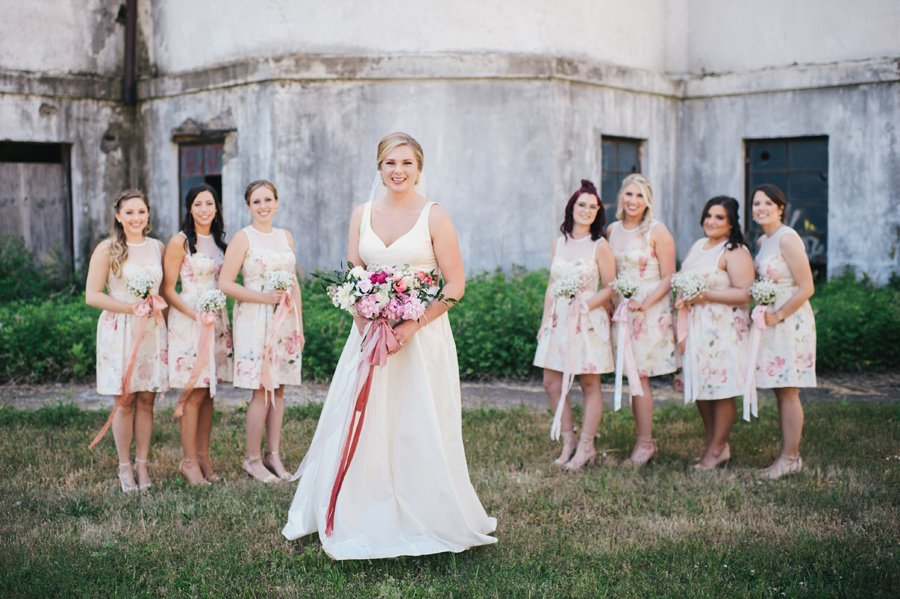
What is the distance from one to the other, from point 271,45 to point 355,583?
26.4 ft

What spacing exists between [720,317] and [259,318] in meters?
3.22

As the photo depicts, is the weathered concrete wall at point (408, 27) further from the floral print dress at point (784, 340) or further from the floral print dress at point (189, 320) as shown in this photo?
the floral print dress at point (784, 340)

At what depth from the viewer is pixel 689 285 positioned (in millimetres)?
5465

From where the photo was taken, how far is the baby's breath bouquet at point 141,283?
507 centimetres

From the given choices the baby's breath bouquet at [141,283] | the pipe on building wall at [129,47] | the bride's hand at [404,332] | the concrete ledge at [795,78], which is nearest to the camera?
the bride's hand at [404,332]

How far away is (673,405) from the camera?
726cm

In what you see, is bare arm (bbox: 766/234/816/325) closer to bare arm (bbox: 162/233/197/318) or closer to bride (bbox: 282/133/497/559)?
bride (bbox: 282/133/497/559)

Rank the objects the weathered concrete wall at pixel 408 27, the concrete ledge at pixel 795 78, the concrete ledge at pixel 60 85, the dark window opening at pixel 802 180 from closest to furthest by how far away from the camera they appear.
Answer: the weathered concrete wall at pixel 408 27 → the concrete ledge at pixel 795 78 → the concrete ledge at pixel 60 85 → the dark window opening at pixel 802 180

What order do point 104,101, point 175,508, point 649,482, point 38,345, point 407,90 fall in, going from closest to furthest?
point 175,508
point 649,482
point 38,345
point 407,90
point 104,101

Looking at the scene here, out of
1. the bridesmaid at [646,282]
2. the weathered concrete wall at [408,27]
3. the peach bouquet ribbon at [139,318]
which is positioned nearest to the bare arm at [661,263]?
the bridesmaid at [646,282]

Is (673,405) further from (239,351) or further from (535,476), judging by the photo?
(239,351)

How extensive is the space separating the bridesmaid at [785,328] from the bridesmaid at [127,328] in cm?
412

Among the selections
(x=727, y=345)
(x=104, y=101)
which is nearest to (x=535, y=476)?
(x=727, y=345)

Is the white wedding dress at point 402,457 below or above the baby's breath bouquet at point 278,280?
below
